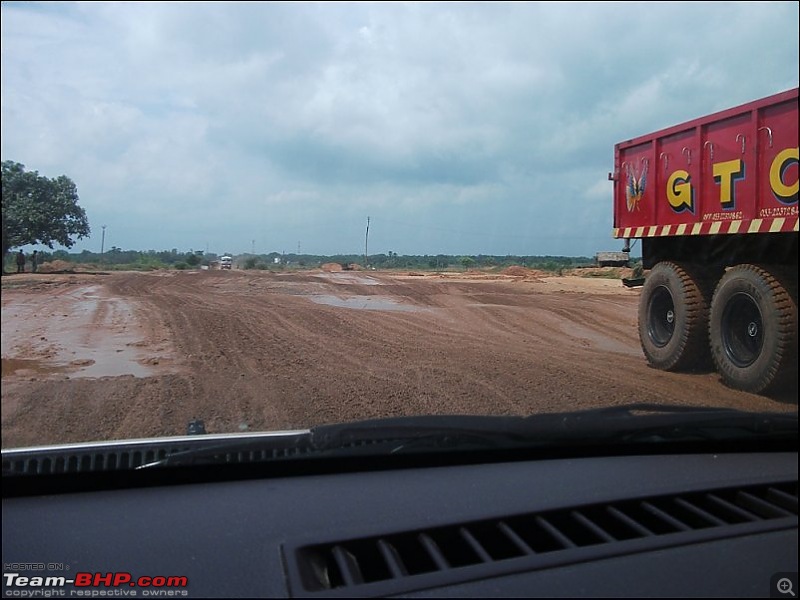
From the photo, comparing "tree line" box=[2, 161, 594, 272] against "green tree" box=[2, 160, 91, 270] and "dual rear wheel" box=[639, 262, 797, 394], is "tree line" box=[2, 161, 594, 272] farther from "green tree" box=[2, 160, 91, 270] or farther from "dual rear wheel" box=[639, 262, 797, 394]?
"dual rear wheel" box=[639, 262, 797, 394]

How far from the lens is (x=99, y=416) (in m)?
4.89

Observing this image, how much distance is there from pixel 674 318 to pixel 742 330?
1.03m

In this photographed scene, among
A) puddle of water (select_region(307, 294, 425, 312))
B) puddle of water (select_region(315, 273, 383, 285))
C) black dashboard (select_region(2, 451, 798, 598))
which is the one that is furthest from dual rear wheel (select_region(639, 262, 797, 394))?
puddle of water (select_region(315, 273, 383, 285))

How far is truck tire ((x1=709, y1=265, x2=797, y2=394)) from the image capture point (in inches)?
251

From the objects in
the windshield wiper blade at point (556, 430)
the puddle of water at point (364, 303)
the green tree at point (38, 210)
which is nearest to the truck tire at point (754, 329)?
the windshield wiper blade at point (556, 430)

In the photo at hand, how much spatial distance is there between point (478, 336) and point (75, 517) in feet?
23.2

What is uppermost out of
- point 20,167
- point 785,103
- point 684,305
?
point 785,103

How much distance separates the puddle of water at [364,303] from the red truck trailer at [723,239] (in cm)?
445

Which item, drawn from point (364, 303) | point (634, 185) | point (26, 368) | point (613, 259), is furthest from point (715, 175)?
point (364, 303)

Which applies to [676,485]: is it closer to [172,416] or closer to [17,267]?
[172,416]

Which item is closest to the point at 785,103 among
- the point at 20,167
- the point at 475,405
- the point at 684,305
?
the point at 684,305

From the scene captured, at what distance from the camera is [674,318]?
26.8 feet

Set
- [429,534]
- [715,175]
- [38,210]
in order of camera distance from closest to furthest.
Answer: [429,534] → [38,210] → [715,175]

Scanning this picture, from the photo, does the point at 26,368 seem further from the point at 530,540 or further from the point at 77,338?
the point at 530,540
